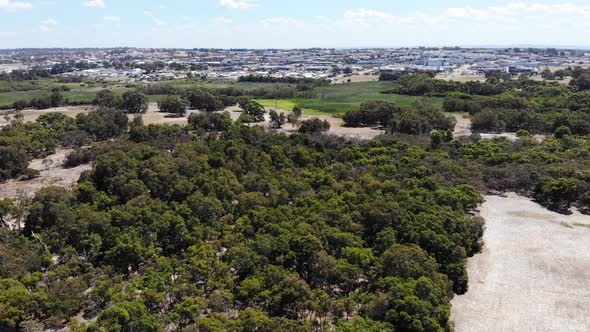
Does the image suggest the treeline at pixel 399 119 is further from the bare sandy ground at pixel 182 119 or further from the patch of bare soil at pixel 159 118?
the patch of bare soil at pixel 159 118

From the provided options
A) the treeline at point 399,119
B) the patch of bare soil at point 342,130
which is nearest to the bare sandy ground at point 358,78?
the patch of bare soil at point 342,130

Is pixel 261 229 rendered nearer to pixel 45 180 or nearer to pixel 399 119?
pixel 45 180

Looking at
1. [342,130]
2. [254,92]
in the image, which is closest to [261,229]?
[342,130]

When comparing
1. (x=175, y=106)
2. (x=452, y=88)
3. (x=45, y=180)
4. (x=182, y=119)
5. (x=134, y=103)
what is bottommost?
(x=45, y=180)

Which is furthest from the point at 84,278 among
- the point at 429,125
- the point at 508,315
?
the point at 429,125

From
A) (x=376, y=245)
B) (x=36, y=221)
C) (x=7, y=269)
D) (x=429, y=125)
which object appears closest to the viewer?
(x=7, y=269)

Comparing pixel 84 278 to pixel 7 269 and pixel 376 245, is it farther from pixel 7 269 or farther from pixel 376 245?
pixel 376 245
